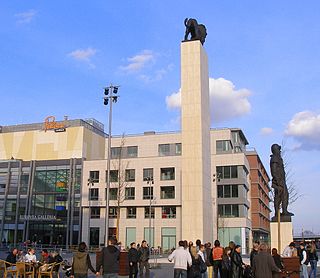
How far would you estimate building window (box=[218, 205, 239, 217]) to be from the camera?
222 ft

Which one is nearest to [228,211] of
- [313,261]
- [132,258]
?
[313,261]

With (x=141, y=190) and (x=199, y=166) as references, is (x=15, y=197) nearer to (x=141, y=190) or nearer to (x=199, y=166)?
(x=141, y=190)

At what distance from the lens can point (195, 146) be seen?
2931 centimetres

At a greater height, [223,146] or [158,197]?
[223,146]

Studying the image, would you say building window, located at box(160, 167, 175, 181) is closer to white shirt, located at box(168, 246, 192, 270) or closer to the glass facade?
the glass facade

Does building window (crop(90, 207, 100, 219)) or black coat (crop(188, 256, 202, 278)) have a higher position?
building window (crop(90, 207, 100, 219))

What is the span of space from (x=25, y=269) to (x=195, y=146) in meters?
15.1

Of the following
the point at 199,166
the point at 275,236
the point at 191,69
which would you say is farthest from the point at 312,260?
the point at 191,69

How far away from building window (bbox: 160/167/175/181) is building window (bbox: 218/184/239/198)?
755 cm

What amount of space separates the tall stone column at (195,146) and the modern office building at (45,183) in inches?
1803

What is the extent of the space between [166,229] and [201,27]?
41.8 m

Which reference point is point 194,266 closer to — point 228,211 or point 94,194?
point 228,211

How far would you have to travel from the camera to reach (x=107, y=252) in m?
11.2

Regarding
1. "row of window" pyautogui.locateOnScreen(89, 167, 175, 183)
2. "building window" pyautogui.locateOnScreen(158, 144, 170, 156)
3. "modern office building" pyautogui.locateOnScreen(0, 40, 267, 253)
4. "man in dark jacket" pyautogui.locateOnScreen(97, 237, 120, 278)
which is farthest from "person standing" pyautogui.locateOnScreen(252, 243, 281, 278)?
"building window" pyautogui.locateOnScreen(158, 144, 170, 156)
